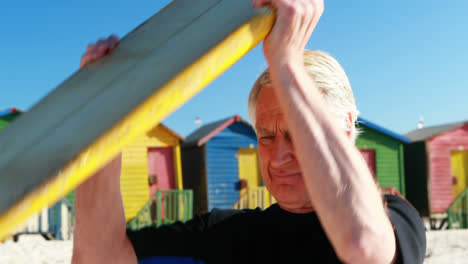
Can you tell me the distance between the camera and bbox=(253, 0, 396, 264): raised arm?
0.84 meters

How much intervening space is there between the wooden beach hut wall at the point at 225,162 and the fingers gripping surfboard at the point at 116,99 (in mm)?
15716

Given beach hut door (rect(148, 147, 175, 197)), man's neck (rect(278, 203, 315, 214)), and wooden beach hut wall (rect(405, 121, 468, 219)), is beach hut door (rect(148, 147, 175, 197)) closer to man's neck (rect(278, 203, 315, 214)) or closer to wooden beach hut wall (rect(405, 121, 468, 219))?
wooden beach hut wall (rect(405, 121, 468, 219))

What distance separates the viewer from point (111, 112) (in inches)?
28.6

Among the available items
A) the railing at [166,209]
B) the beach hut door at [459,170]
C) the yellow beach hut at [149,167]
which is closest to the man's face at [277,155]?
the railing at [166,209]

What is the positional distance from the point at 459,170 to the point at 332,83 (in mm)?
20873

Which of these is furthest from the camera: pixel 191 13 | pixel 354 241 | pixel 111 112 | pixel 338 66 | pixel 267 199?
pixel 267 199

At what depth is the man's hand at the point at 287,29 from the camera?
963 mm

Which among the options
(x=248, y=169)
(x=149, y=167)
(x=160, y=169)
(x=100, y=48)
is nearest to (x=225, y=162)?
(x=248, y=169)

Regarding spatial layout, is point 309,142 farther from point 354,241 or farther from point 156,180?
point 156,180

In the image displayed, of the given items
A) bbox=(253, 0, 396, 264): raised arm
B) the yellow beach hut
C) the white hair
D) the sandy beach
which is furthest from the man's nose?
the yellow beach hut

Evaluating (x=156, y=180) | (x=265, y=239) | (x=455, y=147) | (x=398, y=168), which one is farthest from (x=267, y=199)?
(x=265, y=239)

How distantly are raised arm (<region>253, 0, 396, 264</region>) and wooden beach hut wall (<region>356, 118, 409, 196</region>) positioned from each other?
18.0 meters

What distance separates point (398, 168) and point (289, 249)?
18884mm

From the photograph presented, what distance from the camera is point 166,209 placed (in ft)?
50.7
